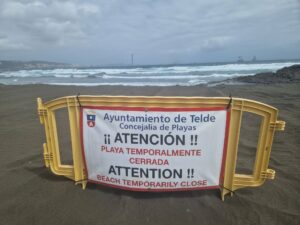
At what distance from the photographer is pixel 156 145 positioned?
3.06 metres

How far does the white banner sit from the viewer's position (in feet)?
9.77

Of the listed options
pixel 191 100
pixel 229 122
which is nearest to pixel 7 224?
pixel 191 100

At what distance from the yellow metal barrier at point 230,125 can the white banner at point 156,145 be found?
73mm

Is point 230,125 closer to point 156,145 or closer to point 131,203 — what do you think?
point 156,145

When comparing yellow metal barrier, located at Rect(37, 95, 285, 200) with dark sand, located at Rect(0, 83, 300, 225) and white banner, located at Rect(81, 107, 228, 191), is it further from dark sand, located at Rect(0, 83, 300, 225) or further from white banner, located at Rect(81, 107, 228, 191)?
dark sand, located at Rect(0, 83, 300, 225)

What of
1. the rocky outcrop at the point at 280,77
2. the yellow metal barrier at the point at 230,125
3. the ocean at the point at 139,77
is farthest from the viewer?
the ocean at the point at 139,77

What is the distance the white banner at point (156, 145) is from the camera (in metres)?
2.98

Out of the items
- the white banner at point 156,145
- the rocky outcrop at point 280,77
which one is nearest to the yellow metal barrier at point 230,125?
the white banner at point 156,145

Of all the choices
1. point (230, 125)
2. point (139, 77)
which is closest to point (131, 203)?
point (230, 125)

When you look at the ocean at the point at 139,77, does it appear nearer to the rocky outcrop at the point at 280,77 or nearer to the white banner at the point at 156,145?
the rocky outcrop at the point at 280,77

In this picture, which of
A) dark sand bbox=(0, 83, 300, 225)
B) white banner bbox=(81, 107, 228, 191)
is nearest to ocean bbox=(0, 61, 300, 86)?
dark sand bbox=(0, 83, 300, 225)

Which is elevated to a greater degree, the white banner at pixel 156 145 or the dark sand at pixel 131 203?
the white banner at pixel 156 145

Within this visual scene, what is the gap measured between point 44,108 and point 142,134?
129 centimetres

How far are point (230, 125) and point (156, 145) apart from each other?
87 centimetres
